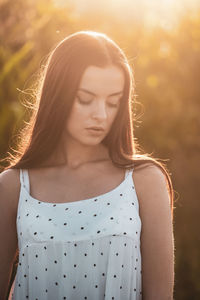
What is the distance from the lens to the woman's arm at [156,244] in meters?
2.82

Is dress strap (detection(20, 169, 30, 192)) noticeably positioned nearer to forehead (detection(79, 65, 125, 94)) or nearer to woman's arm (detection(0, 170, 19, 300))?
woman's arm (detection(0, 170, 19, 300))

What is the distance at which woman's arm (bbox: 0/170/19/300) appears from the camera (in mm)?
2992

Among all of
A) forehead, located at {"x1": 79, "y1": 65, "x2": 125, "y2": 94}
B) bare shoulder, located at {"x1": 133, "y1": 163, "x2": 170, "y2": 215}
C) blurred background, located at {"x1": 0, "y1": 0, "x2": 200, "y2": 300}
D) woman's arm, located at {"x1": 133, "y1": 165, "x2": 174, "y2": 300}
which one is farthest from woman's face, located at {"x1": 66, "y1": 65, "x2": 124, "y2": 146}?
blurred background, located at {"x1": 0, "y1": 0, "x2": 200, "y2": 300}

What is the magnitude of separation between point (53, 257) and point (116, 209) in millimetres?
360

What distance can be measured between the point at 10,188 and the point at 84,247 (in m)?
0.50

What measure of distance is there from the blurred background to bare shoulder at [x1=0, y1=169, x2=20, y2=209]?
2.50m

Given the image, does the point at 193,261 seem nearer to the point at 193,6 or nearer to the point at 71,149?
the point at 193,6

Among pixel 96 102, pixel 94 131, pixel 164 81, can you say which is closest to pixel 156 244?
pixel 94 131

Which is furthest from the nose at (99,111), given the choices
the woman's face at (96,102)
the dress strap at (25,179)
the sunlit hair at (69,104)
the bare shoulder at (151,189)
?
the dress strap at (25,179)

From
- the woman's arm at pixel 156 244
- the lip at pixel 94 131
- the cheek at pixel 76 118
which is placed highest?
the cheek at pixel 76 118

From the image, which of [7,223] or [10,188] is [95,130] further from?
[7,223]

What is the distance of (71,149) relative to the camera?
10.2 feet

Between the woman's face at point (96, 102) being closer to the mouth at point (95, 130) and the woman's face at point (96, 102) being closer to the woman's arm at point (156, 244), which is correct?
the mouth at point (95, 130)

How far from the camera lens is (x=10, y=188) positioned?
3014 millimetres
